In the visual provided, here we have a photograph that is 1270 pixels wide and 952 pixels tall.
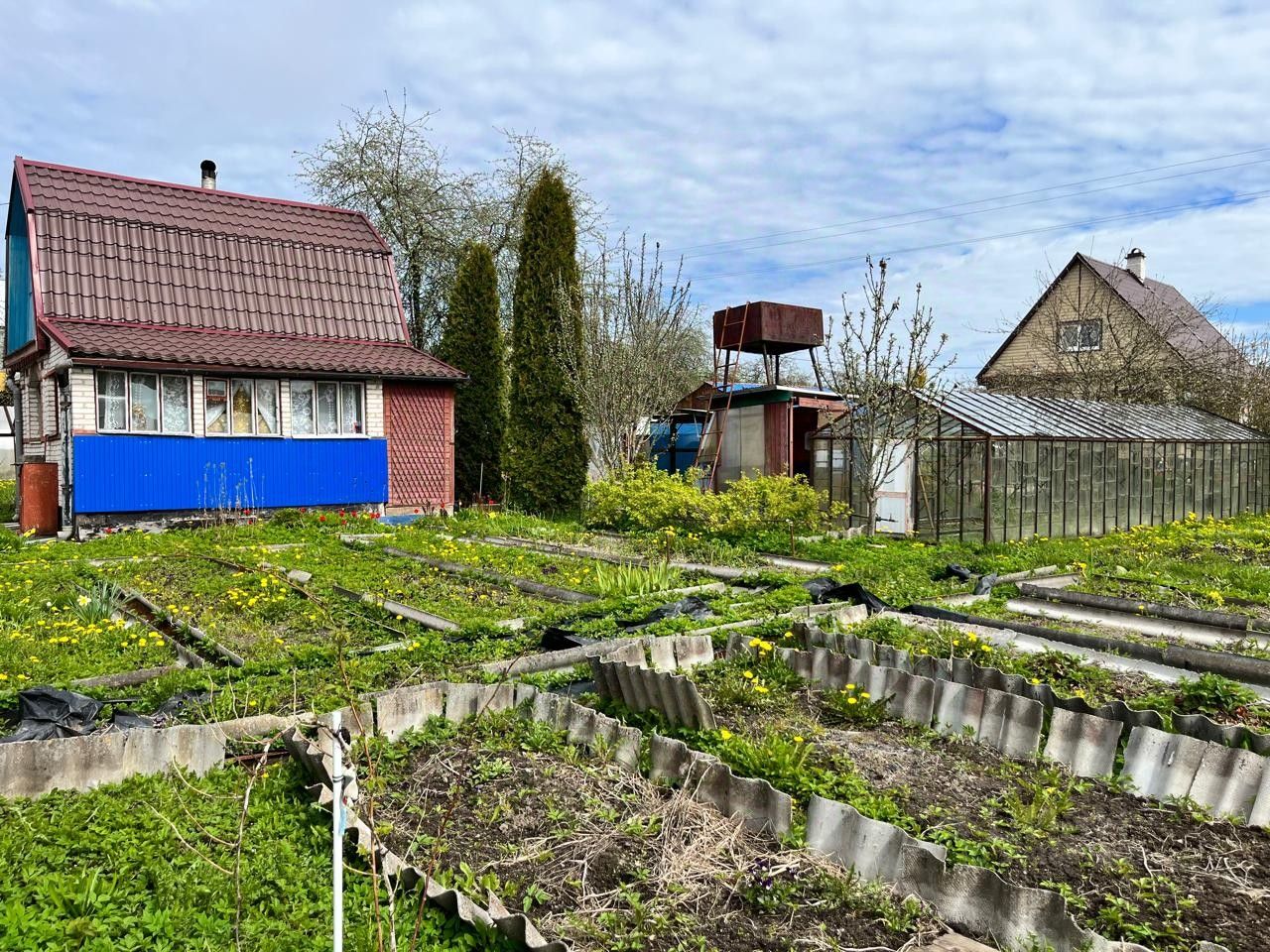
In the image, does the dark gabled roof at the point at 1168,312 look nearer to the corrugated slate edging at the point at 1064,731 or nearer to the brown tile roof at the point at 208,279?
the brown tile roof at the point at 208,279

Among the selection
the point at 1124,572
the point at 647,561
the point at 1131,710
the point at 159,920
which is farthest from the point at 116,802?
the point at 1124,572

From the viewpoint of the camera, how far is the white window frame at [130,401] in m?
13.8

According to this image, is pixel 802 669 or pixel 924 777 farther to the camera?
pixel 802 669

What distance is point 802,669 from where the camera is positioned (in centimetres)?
570

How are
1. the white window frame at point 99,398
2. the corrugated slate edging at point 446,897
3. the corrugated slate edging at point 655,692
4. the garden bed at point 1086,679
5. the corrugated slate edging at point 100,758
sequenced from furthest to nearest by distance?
1. the white window frame at point 99,398
2. the garden bed at point 1086,679
3. the corrugated slate edging at point 655,692
4. the corrugated slate edging at point 100,758
5. the corrugated slate edging at point 446,897

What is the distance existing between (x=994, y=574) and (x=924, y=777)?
21.5ft

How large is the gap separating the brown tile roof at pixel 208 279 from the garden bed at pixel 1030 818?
506 inches

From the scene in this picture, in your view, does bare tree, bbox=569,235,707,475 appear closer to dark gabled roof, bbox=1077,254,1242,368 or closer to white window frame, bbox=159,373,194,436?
white window frame, bbox=159,373,194,436

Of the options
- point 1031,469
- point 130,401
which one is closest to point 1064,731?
point 1031,469

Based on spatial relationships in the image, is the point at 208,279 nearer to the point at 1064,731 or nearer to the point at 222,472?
the point at 222,472

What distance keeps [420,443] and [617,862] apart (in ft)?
49.0

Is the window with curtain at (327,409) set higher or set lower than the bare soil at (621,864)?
higher

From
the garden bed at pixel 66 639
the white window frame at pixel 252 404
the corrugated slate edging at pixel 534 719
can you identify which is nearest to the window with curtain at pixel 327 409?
the white window frame at pixel 252 404

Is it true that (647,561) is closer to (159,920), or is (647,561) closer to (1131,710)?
(1131,710)
